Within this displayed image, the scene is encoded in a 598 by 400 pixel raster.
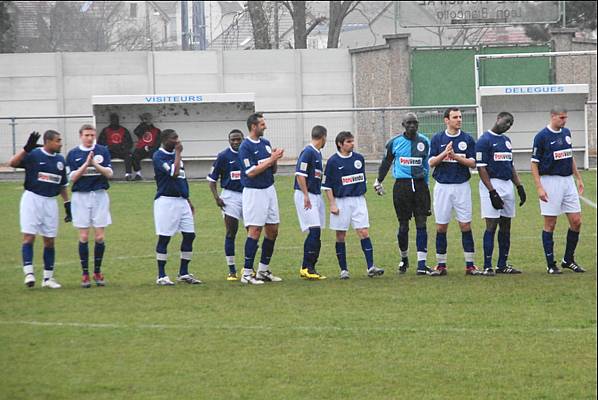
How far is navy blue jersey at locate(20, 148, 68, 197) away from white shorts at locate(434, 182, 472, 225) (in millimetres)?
4575

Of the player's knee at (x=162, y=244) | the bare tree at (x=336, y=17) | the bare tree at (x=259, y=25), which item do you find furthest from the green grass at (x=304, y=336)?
the bare tree at (x=336, y=17)

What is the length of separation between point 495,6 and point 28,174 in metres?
24.9

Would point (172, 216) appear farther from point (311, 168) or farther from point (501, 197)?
point (501, 197)

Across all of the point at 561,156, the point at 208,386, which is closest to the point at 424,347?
the point at 208,386

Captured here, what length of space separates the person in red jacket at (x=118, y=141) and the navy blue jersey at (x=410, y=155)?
15765 millimetres

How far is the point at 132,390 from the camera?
8.70 metres

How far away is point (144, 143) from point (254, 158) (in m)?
16.4

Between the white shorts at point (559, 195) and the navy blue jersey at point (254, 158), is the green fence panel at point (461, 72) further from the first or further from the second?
the navy blue jersey at point (254, 158)

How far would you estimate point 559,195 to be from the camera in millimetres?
14562

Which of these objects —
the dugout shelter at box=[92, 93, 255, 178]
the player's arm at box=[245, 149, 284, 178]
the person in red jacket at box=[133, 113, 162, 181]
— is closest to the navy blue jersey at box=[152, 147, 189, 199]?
the player's arm at box=[245, 149, 284, 178]

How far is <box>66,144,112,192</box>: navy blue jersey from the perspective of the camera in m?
14.1

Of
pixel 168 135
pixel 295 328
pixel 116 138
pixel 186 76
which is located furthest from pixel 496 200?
pixel 186 76

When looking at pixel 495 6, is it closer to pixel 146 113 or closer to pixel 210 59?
pixel 210 59

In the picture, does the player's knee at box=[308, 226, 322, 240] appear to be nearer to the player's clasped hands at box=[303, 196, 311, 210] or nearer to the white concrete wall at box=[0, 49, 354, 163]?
the player's clasped hands at box=[303, 196, 311, 210]
